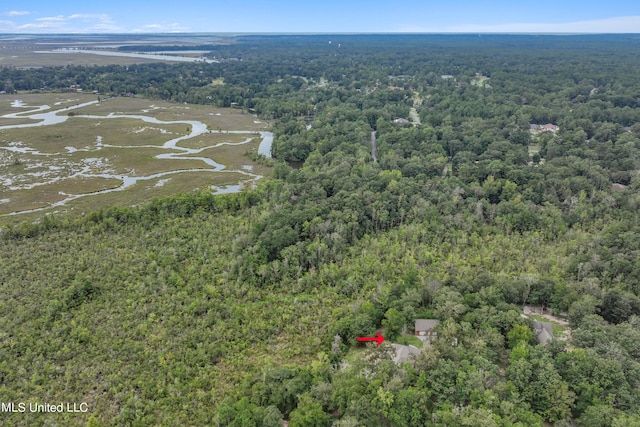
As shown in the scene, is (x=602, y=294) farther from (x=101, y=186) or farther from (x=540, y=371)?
(x=101, y=186)

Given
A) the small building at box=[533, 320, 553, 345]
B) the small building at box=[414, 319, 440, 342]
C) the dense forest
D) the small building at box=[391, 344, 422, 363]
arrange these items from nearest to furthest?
the dense forest, the small building at box=[391, 344, 422, 363], the small building at box=[533, 320, 553, 345], the small building at box=[414, 319, 440, 342]

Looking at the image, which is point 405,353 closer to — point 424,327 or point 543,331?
point 424,327

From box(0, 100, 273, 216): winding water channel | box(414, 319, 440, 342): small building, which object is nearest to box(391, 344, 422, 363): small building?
box(414, 319, 440, 342): small building

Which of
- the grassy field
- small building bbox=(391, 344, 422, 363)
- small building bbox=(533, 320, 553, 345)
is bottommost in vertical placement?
small building bbox=(391, 344, 422, 363)

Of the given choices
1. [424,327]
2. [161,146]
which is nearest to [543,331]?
[424,327]

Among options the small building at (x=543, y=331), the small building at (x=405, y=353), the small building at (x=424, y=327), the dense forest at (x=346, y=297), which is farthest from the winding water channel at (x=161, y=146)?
the small building at (x=543, y=331)

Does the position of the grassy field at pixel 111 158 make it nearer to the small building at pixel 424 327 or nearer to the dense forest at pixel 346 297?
the dense forest at pixel 346 297

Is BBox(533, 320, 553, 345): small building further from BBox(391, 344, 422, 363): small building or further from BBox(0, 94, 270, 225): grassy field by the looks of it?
BBox(0, 94, 270, 225): grassy field

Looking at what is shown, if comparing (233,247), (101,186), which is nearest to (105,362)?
(233,247)
